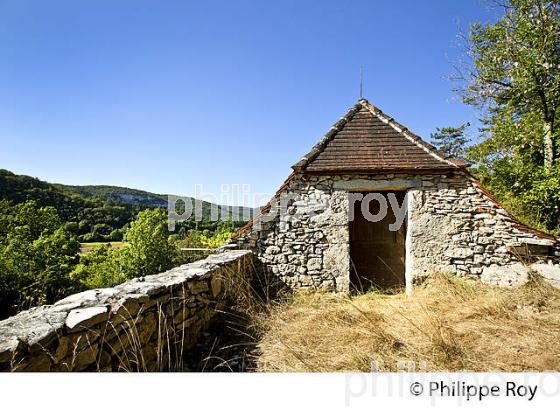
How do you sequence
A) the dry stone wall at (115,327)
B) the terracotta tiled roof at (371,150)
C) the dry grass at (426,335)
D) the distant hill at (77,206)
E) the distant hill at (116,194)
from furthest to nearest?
1. the distant hill at (116,194)
2. the distant hill at (77,206)
3. the terracotta tiled roof at (371,150)
4. the dry grass at (426,335)
5. the dry stone wall at (115,327)

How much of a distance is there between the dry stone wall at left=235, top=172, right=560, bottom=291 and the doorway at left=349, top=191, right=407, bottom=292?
1.05 meters

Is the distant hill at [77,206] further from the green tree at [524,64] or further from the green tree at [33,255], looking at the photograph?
the green tree at [524,64]

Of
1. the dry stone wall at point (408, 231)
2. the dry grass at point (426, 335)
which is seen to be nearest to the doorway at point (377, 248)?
the dry stone wall at point (408, 231)

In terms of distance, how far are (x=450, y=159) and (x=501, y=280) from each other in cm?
261

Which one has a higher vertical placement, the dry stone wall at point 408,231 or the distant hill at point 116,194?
the distant hill at point 116,194

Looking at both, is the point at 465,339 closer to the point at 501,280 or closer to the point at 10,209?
the point at 501,280

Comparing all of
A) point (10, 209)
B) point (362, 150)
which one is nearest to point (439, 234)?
point (362, 150)

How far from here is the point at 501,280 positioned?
211 inches

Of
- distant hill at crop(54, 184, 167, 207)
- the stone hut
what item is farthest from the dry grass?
distant hill at crop(54, 184, 167, 207)

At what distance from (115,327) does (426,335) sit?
127 inches

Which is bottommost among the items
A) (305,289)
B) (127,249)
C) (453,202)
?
(127,249)

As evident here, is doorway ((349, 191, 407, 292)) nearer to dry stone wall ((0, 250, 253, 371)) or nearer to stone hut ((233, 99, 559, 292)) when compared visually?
stone hut ((233, 99, 559, 292))

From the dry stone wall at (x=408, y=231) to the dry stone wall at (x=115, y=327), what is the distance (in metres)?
2.20

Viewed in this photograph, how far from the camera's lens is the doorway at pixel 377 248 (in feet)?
22.5
